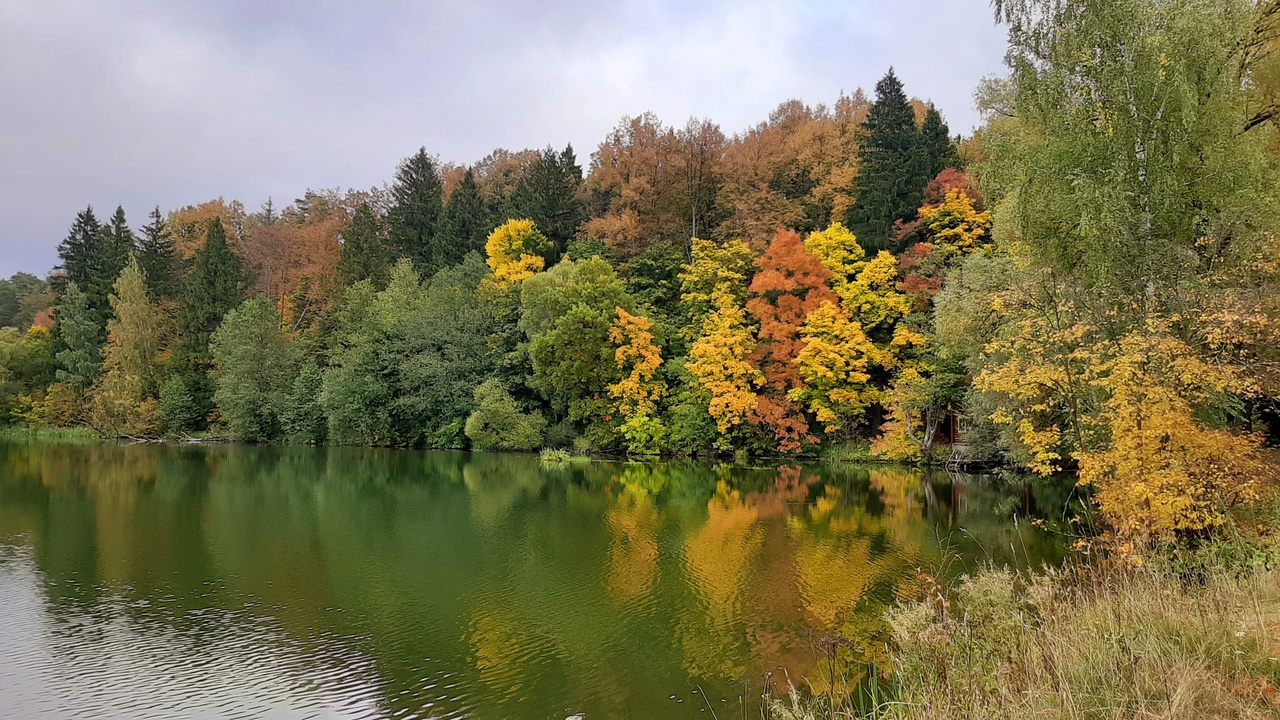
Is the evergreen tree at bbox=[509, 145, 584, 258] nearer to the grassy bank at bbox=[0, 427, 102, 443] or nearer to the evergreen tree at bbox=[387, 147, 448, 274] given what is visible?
the evergreen tree at bbox=[387, 147, 448, 274]

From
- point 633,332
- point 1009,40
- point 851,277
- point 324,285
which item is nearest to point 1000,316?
point 1009,40

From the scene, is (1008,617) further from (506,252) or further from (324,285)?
(324,285)

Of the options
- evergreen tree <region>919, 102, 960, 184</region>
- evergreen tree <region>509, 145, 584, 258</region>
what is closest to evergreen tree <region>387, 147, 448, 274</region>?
evergreen tree <region>509, 145, 584, 258</region>

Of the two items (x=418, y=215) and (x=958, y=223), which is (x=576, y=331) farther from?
(x=418, y=215)

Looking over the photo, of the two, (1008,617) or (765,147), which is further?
(765,147)

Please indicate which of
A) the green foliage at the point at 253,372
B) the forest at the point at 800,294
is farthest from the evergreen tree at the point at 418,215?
the green foliage at the point at 253,372

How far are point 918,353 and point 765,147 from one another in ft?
63.0

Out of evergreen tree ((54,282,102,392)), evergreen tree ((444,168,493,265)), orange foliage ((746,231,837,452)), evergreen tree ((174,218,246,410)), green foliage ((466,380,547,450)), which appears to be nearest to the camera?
orange foliage ((746,231,837,452))

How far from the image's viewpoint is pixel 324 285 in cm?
4869

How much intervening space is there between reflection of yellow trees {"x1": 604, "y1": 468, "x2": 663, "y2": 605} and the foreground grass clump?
5880mm

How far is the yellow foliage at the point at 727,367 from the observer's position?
30625mm

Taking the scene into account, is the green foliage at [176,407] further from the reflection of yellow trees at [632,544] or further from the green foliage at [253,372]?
the reflection of yellow trees at [632,544]

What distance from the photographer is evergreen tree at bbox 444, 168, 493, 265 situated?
49.0m

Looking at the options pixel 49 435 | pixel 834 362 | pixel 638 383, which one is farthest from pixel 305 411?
pixel 834 362
